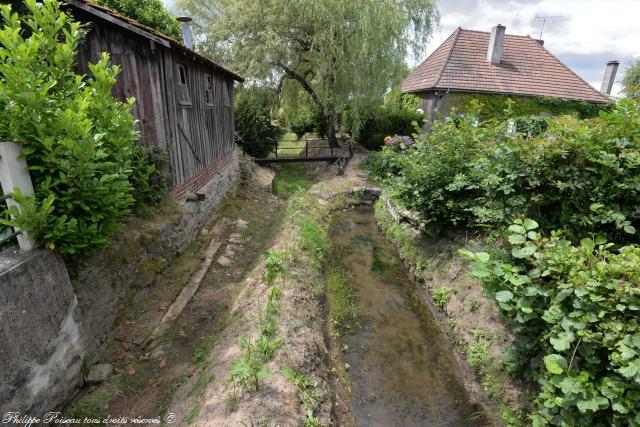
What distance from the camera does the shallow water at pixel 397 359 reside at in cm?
432

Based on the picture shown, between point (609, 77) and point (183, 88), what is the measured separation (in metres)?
27.8

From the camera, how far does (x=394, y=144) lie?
578 inches

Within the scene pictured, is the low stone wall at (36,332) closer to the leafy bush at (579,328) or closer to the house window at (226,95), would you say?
the leafy bush at (579,328)

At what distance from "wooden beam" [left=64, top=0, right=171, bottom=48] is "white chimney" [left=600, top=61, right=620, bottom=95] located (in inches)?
1086

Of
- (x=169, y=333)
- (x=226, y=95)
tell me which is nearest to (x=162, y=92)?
(x=169, y=333)

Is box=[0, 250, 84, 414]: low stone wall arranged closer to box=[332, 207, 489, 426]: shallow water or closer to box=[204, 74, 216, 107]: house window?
box=[332, 207, 489, 426]: shallow water

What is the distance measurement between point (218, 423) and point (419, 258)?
212 inches

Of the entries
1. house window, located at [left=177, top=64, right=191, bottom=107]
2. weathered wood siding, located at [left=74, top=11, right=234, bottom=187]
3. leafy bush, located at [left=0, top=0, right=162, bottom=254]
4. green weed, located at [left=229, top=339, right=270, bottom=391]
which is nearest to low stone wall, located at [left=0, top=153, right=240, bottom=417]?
leafy bush, located at [left=0, top=0, right=162, bottom=254]

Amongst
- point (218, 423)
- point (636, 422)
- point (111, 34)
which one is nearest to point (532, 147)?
point (636, 422)

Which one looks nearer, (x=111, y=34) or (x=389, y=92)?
(x=111, y=34)

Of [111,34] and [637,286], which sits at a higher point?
[111,34]

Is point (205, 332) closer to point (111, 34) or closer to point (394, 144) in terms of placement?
point (111, 34)

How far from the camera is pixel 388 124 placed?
58.4 ft

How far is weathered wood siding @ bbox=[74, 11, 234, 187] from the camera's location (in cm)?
543
